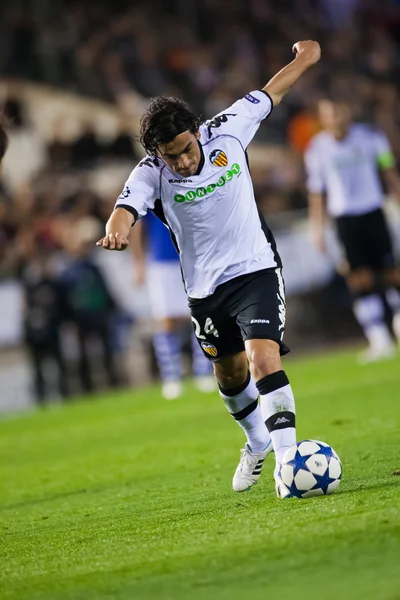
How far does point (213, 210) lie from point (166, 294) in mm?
7401

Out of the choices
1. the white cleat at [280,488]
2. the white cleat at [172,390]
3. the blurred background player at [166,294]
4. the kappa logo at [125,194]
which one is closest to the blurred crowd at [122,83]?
the blurred background player at [166,294]

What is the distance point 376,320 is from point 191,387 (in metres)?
2.70

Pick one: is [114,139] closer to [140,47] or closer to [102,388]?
[140,47]

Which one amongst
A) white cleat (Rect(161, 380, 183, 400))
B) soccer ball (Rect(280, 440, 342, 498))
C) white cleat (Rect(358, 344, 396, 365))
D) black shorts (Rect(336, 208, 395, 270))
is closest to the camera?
soccer ball (Rect(280, 440, 342, 498))

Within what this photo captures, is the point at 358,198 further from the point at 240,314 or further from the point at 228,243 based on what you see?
the point at 240,314

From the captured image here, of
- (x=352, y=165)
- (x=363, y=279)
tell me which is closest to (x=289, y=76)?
(x=352, y=165)

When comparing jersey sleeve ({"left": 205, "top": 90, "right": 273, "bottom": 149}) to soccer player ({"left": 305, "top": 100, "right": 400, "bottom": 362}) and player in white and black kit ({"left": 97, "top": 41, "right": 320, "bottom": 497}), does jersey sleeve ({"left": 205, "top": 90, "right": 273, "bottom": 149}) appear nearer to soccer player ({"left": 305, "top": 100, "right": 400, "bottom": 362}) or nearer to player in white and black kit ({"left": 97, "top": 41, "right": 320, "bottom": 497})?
player in white and black kit ({"left": 97, "top": 41, "right": 320, "bottom": 497})

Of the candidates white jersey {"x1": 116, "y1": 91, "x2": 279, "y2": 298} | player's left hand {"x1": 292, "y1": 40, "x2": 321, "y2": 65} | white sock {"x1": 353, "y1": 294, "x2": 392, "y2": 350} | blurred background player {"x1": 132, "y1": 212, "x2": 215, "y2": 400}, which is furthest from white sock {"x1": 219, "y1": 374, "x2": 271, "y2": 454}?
white sock {"x1": 353, "y1": 294, "x2": 392, "y2": 350}

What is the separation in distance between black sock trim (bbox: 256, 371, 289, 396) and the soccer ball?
1.26 ft

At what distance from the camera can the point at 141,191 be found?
624cm

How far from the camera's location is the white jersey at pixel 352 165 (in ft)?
45.2

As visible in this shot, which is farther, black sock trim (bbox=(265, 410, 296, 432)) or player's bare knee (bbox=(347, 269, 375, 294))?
player's bare knee (bbox=(347, 269, 375, 294))

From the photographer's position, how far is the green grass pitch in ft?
13.4

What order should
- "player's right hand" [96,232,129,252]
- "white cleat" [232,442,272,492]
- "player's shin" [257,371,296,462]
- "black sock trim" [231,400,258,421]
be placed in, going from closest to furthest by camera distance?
"player's right hand" [96,232,129,252] → "player's shin" [257,371,296,462] → "white cleat" [232,442,272,492] → "black sock trim" [231,400,258,421]
